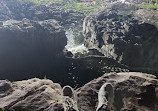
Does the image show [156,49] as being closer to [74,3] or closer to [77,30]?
[77,30]

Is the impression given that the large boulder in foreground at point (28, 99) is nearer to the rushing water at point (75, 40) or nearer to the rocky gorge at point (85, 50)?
the rocky gorge at point (85, 50)

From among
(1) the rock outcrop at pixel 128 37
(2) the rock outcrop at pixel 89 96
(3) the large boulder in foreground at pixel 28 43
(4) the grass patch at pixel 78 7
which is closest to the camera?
(2) the rock outcrop at pixel 89 96

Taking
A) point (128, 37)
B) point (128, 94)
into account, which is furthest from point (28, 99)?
point (128, 37)

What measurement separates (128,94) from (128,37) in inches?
1644

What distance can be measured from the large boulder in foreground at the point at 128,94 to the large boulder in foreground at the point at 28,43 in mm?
37560

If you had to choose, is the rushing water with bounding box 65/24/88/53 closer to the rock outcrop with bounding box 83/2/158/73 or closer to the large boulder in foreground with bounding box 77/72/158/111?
the rock outcrop with bounding box 83/2/158/73

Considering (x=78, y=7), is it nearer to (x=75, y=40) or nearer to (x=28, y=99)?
(x=75, y=40)

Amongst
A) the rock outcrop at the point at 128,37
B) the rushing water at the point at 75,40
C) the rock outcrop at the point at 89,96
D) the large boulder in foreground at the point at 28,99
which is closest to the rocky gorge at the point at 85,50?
the rock outcrop at the point at 128,37

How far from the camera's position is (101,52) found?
2640 inches

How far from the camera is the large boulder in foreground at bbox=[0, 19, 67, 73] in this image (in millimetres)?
57806

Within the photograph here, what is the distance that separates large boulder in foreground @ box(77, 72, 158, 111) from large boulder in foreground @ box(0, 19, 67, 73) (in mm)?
37560

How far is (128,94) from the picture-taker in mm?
19125

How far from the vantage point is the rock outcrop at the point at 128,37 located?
53.9 metres

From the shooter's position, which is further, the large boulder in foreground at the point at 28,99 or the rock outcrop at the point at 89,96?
the rock outcrop at the point at 89,96
